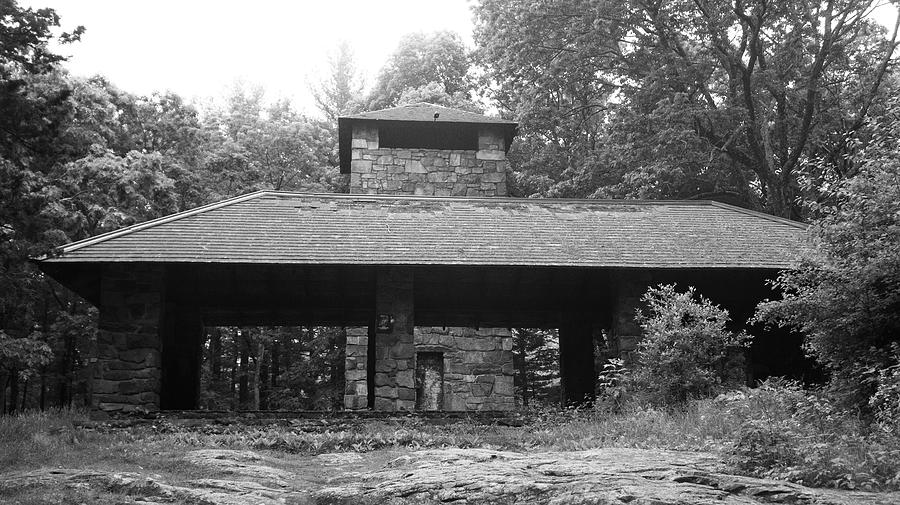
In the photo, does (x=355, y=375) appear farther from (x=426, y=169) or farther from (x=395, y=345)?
(x=395, y=345)

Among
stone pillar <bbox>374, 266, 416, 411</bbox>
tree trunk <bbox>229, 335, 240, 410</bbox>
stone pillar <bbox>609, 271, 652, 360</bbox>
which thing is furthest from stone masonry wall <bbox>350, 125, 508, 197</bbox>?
tree trunk <bbox>229, 335, 240, 410</bbox>

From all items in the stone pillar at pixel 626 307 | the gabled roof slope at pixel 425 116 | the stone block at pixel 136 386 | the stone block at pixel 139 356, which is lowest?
the stone block at pixel 136 386

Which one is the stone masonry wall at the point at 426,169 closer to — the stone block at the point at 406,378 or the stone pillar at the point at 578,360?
the stone pillar at the point at 578,360

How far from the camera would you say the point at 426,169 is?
21.7 metres

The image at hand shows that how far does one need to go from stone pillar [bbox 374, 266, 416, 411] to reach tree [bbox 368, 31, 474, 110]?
20.8 metres

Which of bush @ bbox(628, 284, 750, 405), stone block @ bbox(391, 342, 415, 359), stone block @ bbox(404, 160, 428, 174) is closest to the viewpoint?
bush @ bbox(628, 284, 750, 405)

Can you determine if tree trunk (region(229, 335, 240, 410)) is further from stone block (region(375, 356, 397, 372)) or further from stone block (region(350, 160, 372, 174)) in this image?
stone block (region(375, 356, 397, 372))

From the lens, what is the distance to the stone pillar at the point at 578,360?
608 inches

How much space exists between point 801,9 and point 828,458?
15.8 m

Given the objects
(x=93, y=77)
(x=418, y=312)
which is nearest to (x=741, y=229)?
(x=418, y=312)

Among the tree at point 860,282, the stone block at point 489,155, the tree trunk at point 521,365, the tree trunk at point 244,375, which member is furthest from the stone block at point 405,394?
the tree trunk at point 244,375

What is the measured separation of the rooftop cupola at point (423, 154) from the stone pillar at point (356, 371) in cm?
388

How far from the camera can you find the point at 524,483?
6465mm

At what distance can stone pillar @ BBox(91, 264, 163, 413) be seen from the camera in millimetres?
12195
